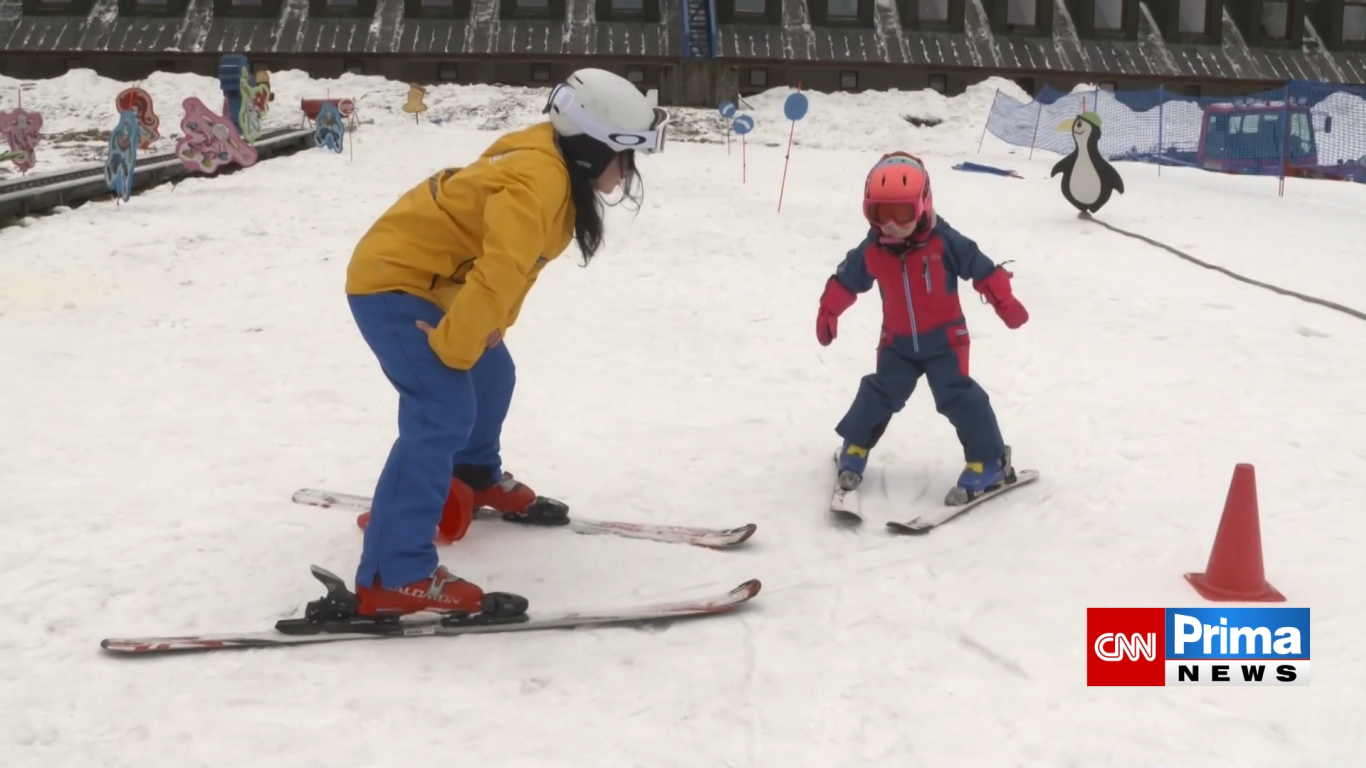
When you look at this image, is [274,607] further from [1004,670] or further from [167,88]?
[167,88]

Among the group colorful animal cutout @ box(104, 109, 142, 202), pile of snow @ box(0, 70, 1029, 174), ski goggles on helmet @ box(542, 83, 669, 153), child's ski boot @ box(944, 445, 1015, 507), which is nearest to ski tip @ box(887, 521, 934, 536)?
child's ski boot @ box(944, 445, 1015, 507)

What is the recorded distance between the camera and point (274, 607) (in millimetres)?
3877

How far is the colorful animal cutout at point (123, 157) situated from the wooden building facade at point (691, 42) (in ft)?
52.8

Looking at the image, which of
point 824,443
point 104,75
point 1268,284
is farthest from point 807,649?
point 104,75

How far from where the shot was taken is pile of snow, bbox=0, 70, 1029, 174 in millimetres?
22734

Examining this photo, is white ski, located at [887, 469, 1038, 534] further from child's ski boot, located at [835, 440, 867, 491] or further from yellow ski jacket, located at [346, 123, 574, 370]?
yellow ski jacket, located at [346, 123, 574, 370]

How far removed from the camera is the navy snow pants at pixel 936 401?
501 cm

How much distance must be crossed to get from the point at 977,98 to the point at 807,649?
79.9ft

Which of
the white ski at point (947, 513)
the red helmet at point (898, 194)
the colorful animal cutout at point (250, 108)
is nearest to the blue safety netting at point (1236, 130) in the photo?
the colorful animal cutout at point (250, 108)

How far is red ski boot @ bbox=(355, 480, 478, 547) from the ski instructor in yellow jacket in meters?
0.59

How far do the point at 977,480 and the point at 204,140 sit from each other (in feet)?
41.6

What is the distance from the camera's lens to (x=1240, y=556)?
381 centimetres

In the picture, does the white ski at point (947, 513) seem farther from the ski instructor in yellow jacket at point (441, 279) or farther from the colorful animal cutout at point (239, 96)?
the colorful animal cutout at point (239, 96)

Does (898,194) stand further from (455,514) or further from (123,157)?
(123,157)
